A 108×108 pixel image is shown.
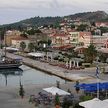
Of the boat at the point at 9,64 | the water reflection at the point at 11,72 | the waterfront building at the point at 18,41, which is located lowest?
the water reflection at the point at 11,72

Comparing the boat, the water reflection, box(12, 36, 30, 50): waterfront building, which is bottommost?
the water reflection

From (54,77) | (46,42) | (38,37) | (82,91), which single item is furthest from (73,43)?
(82,91)

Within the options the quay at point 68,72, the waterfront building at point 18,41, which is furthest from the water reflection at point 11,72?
the waterfront building at point 18,41

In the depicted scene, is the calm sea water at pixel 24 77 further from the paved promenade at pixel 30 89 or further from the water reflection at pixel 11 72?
the paved promenade at pixel 30 89

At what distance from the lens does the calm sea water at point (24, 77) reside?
42.7 meters

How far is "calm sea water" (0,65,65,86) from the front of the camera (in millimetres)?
42656

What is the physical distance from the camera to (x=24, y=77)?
48062 mm

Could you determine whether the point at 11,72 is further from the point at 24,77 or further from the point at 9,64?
the point at 24,77

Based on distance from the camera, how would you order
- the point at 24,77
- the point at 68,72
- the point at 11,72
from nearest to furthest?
the point at 68,72 → the point at 24,77 → the point at 11,72

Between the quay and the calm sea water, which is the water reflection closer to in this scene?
the calm sea water

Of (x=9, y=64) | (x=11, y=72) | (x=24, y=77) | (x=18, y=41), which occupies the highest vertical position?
(x=18, y=41)

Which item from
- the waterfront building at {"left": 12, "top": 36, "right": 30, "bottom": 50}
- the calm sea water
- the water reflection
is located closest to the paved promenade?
the calm sea water

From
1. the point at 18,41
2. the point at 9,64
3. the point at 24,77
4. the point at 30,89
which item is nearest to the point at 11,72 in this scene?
the point at 9,64

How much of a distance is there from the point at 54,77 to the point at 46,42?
1784 inches
